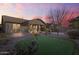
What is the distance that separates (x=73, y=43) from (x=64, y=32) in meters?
0.14

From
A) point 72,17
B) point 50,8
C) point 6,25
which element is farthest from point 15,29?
point 72,17

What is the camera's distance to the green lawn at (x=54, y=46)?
2023 millimetres

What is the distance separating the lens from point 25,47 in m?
2.03

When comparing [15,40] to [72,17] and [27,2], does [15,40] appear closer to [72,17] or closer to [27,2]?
[27,2]

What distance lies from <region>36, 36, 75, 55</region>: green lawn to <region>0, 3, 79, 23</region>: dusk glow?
206 mm

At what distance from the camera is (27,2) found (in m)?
2.04

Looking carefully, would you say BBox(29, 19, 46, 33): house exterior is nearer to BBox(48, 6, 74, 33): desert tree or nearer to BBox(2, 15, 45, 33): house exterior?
BBox(2, 15, 45, 33): house exterior

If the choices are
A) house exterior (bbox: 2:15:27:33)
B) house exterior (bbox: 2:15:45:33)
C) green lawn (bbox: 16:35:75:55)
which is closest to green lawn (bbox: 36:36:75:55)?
green lawn (bbox: 16:35:75:55)

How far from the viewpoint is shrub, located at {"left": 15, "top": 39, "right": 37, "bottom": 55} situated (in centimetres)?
202

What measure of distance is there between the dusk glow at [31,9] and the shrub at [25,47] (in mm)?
245

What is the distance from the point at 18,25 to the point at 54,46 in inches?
16.4
